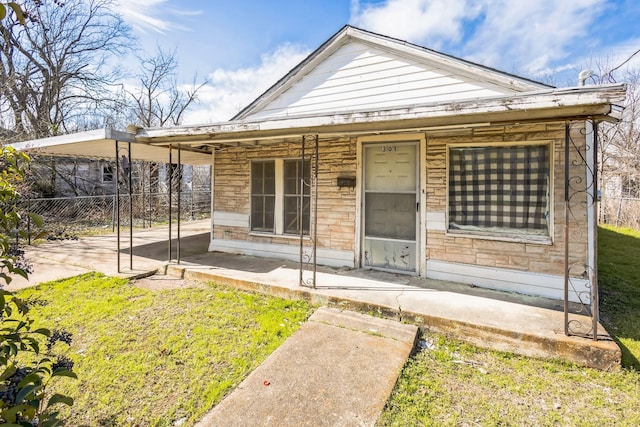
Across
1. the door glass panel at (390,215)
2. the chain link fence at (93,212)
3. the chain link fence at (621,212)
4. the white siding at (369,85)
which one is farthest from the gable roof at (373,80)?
the chain link fence at (621,212)

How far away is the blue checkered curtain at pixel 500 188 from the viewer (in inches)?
177

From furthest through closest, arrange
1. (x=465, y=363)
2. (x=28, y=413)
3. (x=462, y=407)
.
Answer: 1. (x=465, y=363)
2. (x=462, y=407)
3. (x=28, y=413)

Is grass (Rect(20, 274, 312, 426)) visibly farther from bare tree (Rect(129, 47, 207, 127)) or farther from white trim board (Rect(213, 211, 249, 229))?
bare tree (Rect(129, 47, 207, 127))

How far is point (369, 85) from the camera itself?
6180 millimetres

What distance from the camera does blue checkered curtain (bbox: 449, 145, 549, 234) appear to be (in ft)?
14.8

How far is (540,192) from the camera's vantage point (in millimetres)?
4492

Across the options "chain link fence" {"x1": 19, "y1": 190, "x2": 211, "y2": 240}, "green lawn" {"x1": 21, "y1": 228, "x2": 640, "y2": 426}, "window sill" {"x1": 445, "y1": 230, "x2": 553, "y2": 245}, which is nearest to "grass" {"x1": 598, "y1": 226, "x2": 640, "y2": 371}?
"green lawn" {"x1": 21, "y1": 228, "x2": 640, "y2": 426}

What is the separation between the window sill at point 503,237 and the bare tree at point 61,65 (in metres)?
15.2

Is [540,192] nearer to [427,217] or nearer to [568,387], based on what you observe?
[427,217]

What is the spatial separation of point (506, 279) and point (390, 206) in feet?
6.71

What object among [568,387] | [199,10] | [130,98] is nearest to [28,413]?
[568,387]

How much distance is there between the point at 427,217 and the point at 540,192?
5.17 ft

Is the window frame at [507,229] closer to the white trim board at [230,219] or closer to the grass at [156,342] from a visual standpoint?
the grass at [156,342]

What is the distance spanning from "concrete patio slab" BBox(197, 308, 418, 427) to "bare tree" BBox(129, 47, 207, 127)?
2148 cm
